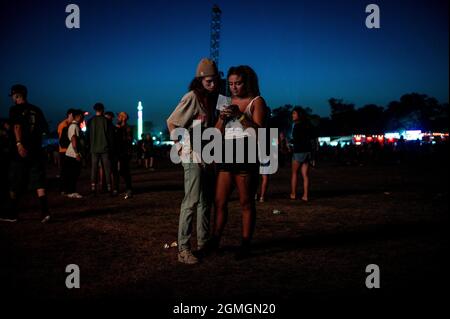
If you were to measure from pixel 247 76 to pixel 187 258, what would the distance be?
2.09 meters

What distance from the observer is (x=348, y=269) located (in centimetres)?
414

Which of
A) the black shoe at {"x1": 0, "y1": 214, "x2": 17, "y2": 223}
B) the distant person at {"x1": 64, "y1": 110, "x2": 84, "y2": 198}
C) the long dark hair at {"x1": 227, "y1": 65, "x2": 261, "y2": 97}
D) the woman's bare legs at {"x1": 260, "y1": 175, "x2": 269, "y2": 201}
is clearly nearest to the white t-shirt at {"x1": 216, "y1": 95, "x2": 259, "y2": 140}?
the long dark hair at {"x1": 227, "y1": 65, "x2": 261, "y2": 97}

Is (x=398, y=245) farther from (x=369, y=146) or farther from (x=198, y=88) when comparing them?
(x=369, y=146)

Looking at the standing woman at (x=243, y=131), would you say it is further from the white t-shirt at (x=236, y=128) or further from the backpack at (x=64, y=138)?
the backpack at (x=64, y=138)

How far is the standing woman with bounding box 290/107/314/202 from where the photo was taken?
Answer: 364 inches

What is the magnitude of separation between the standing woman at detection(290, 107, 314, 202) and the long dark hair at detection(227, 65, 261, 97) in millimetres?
4934

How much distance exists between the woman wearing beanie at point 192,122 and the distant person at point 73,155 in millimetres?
6156

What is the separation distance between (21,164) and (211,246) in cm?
372

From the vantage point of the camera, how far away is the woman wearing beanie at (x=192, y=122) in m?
4.32

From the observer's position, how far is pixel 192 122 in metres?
4.36

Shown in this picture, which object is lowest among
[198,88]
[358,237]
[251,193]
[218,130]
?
[358,237]

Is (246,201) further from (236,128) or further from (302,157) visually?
(302,157)

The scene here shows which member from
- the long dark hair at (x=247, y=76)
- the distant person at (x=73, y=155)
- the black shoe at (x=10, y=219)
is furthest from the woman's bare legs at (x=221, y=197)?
the distant person at (x=73, y=155)
